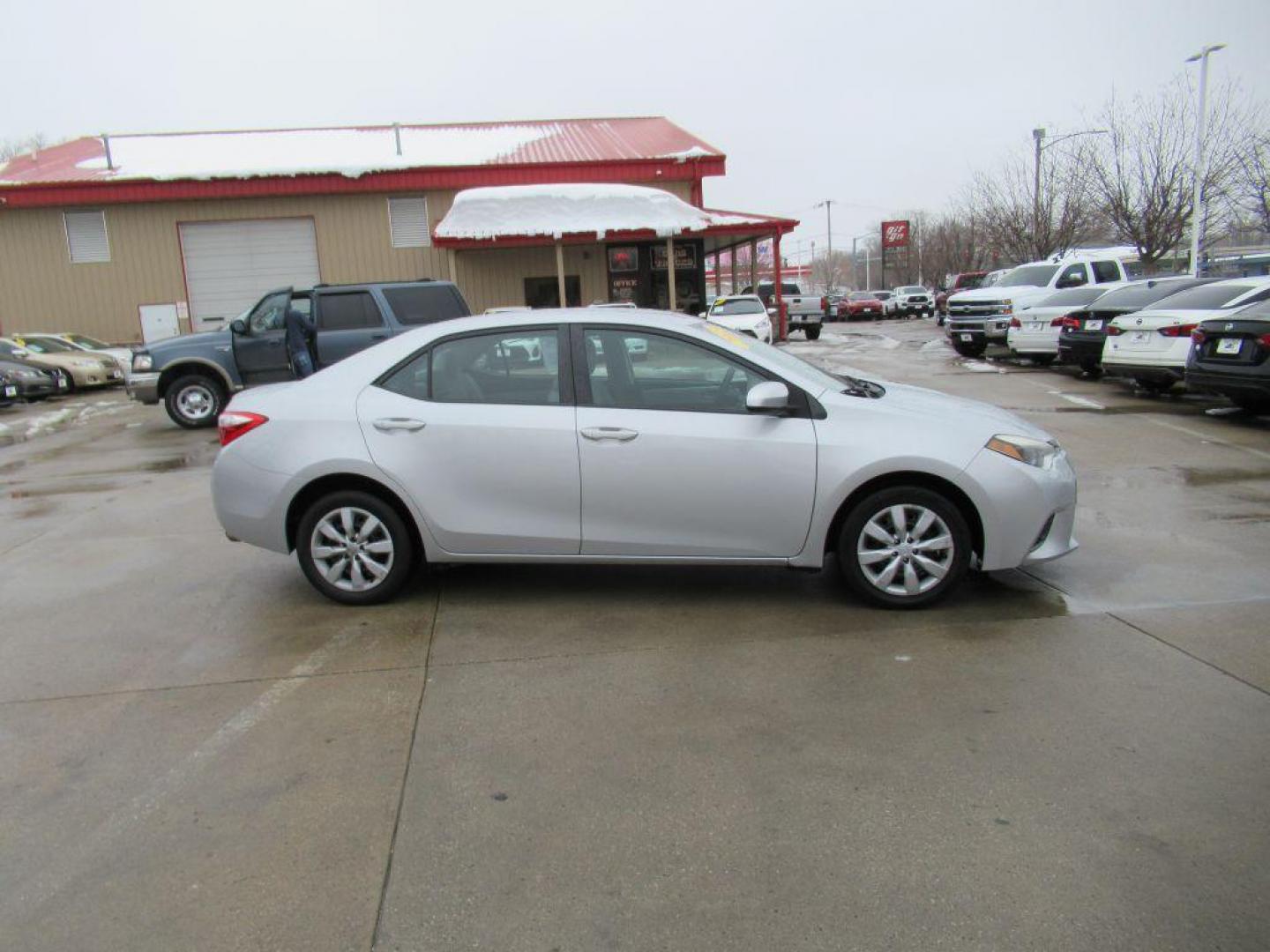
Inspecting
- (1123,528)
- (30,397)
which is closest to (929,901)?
(1123,528)

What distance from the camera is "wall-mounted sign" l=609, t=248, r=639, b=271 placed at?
26.9 m

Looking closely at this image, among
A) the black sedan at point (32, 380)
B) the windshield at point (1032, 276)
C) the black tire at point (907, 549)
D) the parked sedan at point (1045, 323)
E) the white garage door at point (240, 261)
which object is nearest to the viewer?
the black tire at point (907, 549)

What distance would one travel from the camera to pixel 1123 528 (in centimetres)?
656

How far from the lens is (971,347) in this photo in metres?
21.1

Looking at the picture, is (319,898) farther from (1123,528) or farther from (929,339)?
(929,339)

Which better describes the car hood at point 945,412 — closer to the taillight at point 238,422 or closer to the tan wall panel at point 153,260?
the taillight at point 238,422

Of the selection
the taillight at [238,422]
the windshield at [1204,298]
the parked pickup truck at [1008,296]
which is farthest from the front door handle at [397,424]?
the parked pickup truck at [1008,296]

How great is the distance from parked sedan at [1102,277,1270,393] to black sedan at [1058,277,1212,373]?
1.18m

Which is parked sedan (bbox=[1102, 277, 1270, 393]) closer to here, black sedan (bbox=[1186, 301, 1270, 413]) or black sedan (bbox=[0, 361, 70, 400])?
black sedan (bbox=[1186, 301, 1270, 413])

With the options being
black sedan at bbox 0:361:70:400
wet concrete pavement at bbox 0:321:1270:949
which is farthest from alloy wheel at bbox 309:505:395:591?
black sedan at bbox 0:361:70:400

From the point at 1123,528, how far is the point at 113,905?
20.5 ft

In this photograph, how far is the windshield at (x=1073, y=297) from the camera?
17.9 metres

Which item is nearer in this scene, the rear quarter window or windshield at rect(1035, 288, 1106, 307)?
the rear quarter window

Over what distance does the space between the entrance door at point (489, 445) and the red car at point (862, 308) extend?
42052mm
